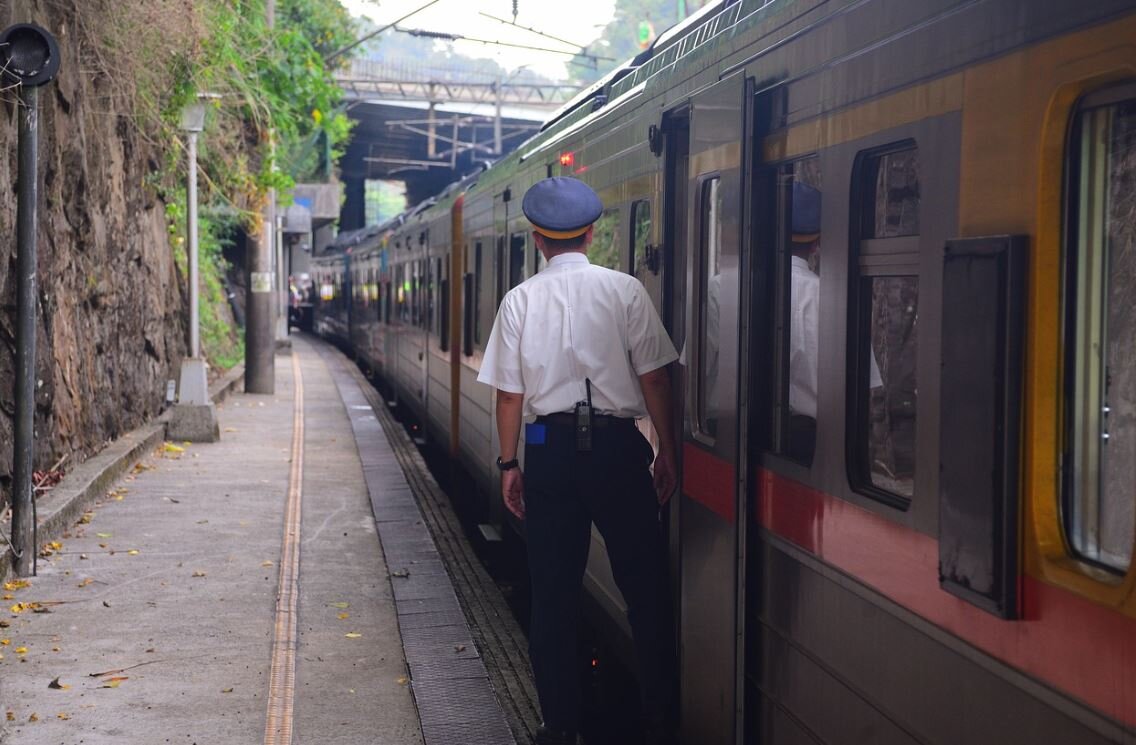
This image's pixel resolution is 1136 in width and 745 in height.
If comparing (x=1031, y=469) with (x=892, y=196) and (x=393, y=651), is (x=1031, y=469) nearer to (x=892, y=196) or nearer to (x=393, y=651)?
(x=892, y=196)

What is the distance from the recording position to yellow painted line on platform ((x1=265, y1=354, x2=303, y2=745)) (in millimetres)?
5664

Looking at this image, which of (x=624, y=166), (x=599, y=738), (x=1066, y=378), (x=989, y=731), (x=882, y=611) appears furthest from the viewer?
(x=599, y=738)

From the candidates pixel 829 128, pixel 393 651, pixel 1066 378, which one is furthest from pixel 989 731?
pixel 393 651

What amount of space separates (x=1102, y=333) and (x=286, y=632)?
17.8 feet

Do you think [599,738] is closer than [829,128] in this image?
No

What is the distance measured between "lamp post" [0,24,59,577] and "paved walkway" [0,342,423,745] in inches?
24.7

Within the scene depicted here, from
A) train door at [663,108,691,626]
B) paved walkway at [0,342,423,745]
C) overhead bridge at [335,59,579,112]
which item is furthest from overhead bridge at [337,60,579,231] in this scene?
train door at [663,108,691,626]

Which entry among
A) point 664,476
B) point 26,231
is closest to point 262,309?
point 26,231

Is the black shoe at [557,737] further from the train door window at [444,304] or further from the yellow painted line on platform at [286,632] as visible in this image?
the train door window at [444,304]

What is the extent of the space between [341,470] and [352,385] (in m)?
12.5

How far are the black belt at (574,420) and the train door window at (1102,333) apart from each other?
2359 millimetres

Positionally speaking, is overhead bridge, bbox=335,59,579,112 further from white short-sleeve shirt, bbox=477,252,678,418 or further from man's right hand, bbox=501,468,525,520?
white short-sleeve shirt, bbox=477,252,678,418

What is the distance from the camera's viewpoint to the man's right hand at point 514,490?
4.91 meters

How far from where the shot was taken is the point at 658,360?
15.4ft
